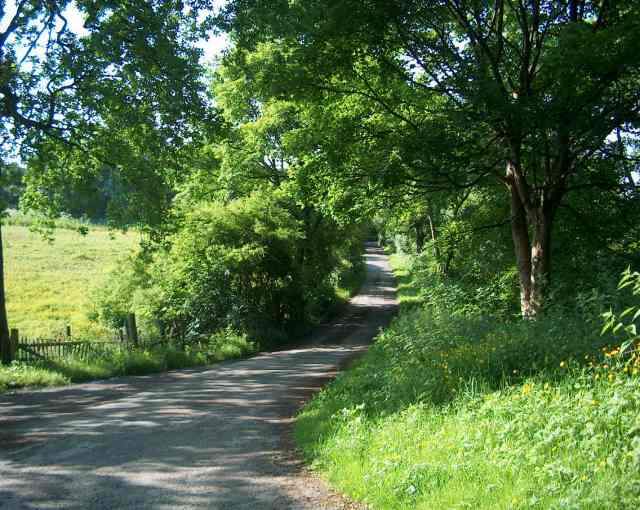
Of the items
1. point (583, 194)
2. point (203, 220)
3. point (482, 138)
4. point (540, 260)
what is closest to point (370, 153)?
point (482, 138)

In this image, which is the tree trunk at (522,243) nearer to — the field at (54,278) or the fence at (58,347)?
the fence at (58,347)

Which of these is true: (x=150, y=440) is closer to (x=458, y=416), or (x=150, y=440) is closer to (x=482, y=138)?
(x=458, y=416)

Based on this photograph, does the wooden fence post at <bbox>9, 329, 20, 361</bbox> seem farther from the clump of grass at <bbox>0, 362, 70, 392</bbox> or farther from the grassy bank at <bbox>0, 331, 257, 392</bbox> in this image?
the clump of grass at <bbox>0, 362, 70, 392</bbox>

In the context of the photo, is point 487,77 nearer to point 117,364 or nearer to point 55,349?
point 117,364

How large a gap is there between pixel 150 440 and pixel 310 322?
24.0 meters

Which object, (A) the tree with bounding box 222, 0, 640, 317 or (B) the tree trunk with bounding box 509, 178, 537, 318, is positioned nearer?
(A) the tree with bounding box 222, 0, 640, 317

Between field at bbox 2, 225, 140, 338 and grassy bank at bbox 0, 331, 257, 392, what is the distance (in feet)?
14.0

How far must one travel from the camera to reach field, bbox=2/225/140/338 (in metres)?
34.2

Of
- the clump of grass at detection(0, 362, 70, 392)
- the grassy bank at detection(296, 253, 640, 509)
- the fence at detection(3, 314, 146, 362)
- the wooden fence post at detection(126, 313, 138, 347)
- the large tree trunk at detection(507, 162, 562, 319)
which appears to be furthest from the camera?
the wooden fence post at detection(126, 313, 138, 347)

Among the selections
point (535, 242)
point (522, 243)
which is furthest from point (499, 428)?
point (522, 243)

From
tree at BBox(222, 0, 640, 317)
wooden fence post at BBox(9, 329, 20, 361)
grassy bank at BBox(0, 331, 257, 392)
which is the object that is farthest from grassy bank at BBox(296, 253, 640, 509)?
wooden fence post at BBox(9, 329, 20, 361)

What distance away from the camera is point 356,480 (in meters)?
6.41

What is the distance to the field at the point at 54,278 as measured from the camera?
34156 millimetres

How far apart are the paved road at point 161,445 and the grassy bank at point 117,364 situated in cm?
87
